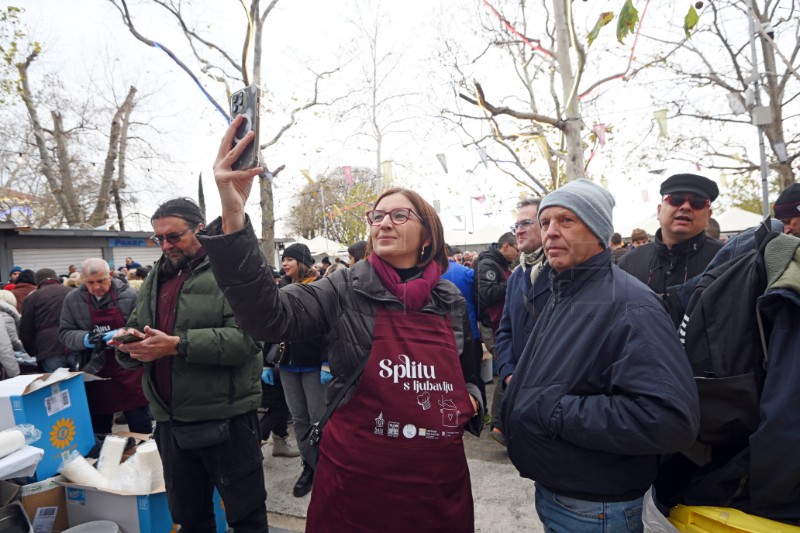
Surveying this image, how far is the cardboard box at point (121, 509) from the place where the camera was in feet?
9.01

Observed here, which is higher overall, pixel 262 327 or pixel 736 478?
pixel 262 327

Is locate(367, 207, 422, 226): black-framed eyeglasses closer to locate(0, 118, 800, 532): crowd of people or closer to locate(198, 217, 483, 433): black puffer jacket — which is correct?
locate(0, 118, 800, 532): crowd of people

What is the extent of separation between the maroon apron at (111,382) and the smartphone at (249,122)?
3461mm

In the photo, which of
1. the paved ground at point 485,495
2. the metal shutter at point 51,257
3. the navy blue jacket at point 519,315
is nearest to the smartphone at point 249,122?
the navy blue jacket at point 519,315

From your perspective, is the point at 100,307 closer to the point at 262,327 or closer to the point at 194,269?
the point at 194,269

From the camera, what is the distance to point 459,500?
1646 millimetres

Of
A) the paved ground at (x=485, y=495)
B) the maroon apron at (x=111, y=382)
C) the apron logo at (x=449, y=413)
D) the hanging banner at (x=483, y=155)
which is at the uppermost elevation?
the hanging banner at (x=483, y=155)

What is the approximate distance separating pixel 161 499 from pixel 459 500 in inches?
85.1

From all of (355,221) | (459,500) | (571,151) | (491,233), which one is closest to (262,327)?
(459,500)

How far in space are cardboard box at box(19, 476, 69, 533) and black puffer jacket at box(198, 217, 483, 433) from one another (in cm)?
236

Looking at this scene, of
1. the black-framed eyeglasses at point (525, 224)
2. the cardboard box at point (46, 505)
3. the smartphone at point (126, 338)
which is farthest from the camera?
the black-framed eyeglasses at point (525, 224)

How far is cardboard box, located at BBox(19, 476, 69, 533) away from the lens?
8.73 feet

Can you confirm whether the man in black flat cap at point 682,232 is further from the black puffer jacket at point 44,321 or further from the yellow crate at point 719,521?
the black puffer jacket at point 44,321

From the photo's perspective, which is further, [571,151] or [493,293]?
[571,151]
